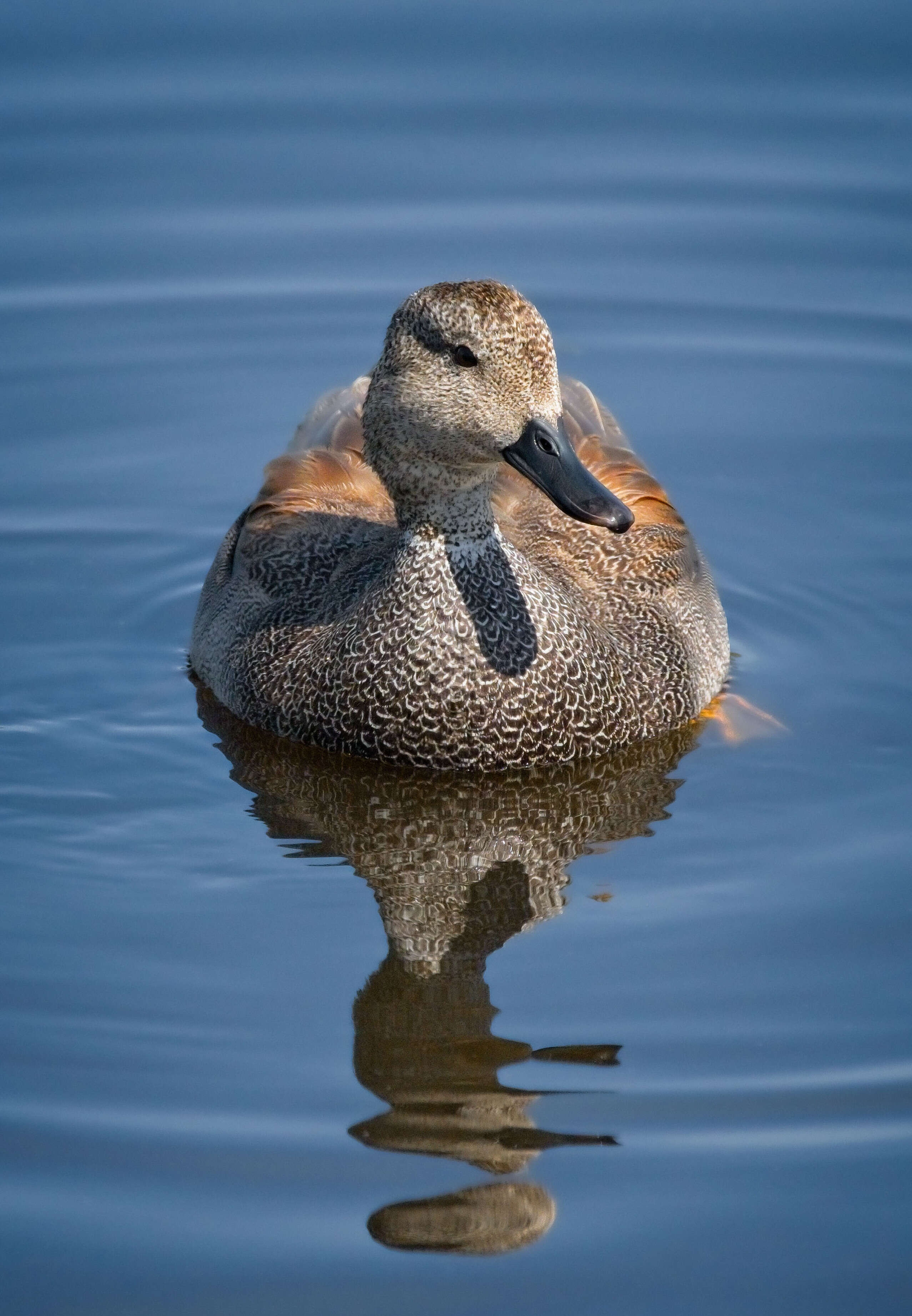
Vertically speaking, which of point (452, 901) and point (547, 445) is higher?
point (547, 445)

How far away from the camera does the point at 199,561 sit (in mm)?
9625

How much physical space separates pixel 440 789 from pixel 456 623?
0.62m

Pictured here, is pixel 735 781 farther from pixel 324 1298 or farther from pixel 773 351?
pixel 773 351

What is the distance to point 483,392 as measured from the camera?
23.1 feet

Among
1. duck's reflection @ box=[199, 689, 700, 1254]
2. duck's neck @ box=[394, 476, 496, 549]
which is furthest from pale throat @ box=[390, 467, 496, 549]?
duck's reflection @ box=[199, 689, 700, 1254]

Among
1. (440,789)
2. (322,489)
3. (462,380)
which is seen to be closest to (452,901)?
(440,789)

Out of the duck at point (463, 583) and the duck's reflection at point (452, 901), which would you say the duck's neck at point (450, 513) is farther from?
the duck's reflection at point (452, 901)

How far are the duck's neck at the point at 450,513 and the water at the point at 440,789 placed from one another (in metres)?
0.92

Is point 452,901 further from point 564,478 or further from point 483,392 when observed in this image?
point 483,392

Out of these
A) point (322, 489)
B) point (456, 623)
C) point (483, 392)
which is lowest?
point (456, 623)

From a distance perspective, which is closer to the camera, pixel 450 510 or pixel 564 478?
pixel 564 478

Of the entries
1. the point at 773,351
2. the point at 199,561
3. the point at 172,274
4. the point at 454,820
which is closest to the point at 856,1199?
the point at 454,820

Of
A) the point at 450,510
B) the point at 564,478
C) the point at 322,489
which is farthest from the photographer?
the point at 322,489

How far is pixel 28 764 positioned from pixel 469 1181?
9.94 feet
